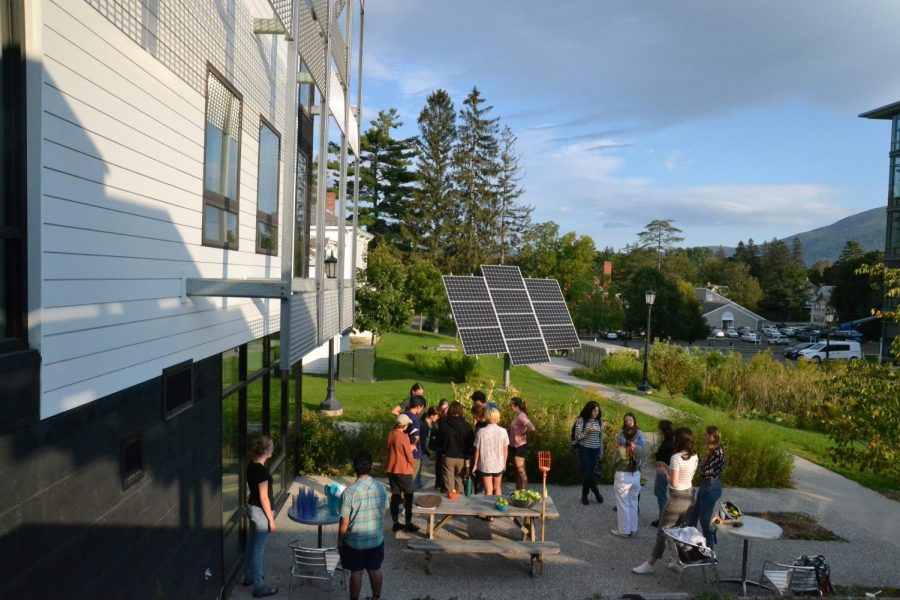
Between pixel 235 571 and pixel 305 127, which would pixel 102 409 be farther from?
pixel 305 127

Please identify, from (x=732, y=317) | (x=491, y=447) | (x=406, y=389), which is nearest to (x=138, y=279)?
(x=491, y=447)

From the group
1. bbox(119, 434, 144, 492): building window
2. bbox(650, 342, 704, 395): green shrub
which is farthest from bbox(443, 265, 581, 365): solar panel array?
bbox(119, 434, 144, 492): building window

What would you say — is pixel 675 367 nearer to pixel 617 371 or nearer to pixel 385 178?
pixel 617 371

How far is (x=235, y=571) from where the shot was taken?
755 cm

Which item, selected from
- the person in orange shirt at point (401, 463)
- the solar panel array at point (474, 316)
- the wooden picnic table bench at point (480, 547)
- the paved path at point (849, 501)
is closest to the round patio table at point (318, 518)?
the wooden picnic table bench at point (480, 547)

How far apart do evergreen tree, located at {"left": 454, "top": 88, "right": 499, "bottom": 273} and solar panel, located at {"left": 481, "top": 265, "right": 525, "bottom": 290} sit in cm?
4064

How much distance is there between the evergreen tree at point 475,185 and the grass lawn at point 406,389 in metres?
29.8

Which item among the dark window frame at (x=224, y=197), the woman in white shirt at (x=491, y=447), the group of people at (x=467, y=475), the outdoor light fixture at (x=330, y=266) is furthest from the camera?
the outdoor light fixture at (x=330, y=266)

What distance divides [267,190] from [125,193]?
12.9 ft

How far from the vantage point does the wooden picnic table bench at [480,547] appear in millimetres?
7727

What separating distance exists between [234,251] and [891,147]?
171ft

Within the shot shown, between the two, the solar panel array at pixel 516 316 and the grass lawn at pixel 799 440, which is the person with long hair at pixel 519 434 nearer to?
the grass lawn at pixel 799 440

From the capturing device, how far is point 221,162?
6539 millimetres

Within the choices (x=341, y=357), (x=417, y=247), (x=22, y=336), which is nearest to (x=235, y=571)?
(x=22, y=336)
